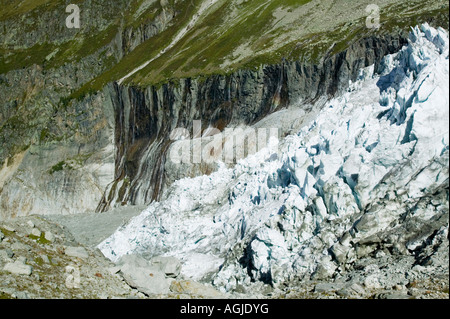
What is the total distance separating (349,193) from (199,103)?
179 feet

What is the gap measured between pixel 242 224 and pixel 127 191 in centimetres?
4746

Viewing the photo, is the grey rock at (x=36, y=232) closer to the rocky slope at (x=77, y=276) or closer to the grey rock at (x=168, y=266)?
the rocky slope at (x=77, y=276)

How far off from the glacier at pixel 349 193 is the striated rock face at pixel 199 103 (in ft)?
70.9

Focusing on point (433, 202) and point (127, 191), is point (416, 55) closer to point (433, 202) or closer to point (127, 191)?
point (433, 202)

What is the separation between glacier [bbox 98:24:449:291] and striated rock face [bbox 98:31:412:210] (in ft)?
70.9

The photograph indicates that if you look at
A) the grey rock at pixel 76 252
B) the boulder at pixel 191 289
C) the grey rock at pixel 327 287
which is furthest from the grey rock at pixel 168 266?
the grey rock at pixel 327 287

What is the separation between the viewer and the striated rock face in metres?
60.2

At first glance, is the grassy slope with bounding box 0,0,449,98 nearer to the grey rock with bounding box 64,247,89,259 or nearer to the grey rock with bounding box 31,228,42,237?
the grey rock with bounding box 64,247,89,259

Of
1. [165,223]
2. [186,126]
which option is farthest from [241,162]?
[186,126]

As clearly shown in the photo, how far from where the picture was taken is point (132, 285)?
23.9 m

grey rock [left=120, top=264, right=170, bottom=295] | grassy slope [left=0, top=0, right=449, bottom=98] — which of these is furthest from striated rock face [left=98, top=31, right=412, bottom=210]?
grey rock [left=120, top=264, right=170, bottom=295]

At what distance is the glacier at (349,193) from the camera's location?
82.9ft

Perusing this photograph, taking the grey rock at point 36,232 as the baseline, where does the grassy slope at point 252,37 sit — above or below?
above

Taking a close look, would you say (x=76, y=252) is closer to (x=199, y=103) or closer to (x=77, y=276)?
(x=77, y=276)
